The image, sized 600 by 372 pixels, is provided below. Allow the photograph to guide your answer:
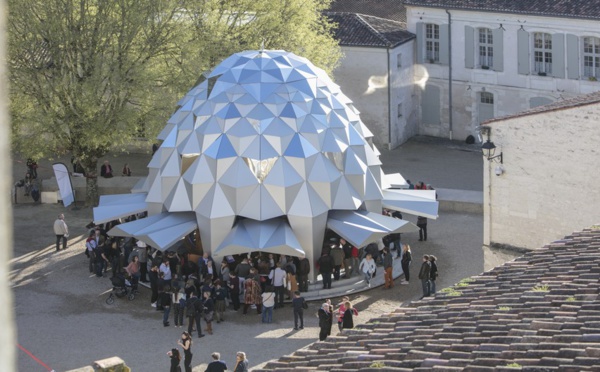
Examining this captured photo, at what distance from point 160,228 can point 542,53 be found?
2179 cm

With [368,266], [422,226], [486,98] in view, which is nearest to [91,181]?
[422,226]

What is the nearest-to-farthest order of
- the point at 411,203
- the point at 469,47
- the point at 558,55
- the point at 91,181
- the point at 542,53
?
the point at 411,203, the point at 91,181, the point at 558,55, the point at 542,53, the point at 469,47

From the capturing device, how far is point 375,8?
54.7m

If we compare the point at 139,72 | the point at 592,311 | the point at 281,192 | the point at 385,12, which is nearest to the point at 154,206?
the point at 281,192

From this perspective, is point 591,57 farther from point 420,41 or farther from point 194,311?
point 194,311

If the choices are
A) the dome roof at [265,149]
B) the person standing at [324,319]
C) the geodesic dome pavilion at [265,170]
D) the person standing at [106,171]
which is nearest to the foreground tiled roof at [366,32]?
the person standing at [106,171]

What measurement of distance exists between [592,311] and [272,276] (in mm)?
16849

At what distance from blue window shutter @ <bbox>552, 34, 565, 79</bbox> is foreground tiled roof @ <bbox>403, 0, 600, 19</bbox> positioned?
108cm

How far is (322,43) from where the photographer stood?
41125mm

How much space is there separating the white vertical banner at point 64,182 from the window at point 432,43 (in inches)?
731

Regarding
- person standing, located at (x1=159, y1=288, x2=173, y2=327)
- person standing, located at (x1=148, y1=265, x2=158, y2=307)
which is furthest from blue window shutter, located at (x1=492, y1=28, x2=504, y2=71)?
person standing, located at (x1=159, y1=288, x2=173, y2=327)

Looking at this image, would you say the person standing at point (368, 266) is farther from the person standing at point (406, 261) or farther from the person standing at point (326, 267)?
the person standing at point (326, 267)

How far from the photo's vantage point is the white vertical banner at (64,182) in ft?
119

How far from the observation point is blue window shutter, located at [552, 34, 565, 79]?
145 ft
